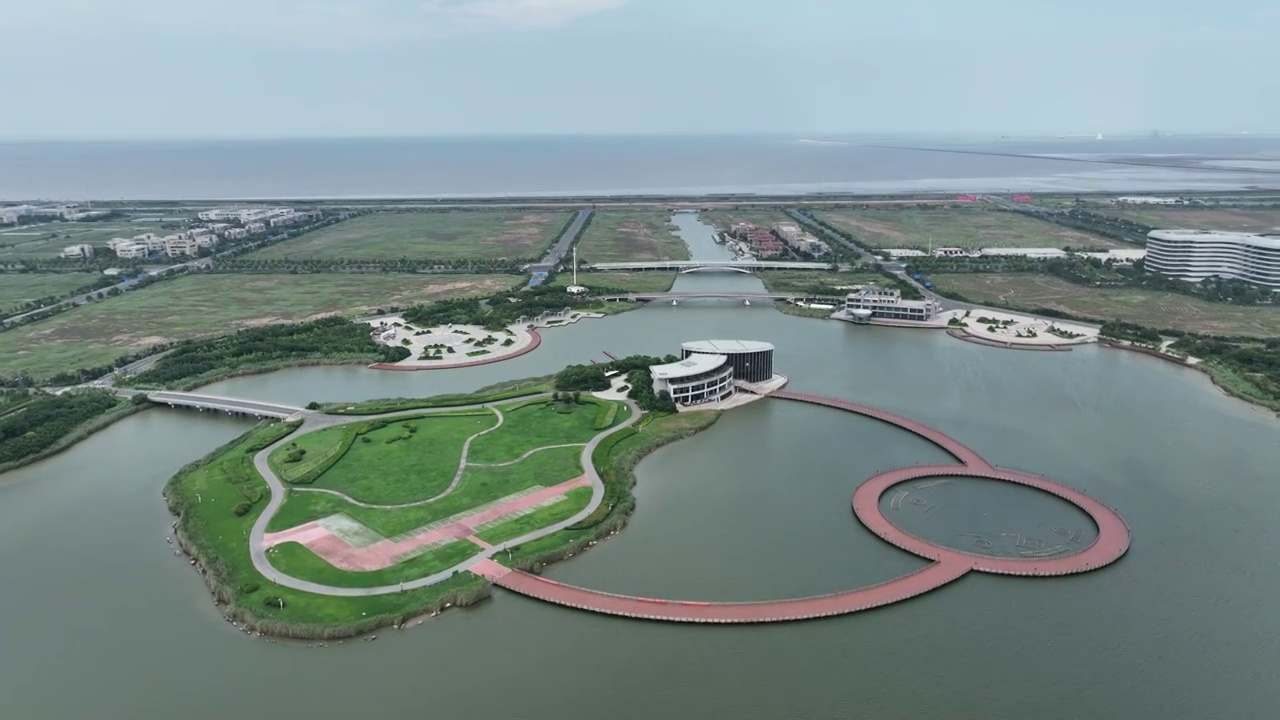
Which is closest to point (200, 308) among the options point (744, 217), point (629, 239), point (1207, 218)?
point (629, 239)

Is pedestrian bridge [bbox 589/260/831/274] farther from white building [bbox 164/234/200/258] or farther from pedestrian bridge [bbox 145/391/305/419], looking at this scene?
white building [bbox 164/234/200/258]

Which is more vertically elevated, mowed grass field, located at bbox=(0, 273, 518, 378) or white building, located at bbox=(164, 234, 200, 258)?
white building, located at bbox=(164, 234, 200, 258)

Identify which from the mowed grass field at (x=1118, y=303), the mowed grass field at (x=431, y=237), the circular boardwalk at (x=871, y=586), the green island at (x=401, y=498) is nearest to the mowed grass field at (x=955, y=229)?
the mowed grass field at (x=1118, y=303)

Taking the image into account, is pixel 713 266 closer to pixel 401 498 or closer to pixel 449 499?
pixel 449 499

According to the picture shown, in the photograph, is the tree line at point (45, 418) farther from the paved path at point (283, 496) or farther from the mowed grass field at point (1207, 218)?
the mowed grass field at point (1207, 218)

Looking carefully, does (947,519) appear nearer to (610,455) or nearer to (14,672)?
(610,455)

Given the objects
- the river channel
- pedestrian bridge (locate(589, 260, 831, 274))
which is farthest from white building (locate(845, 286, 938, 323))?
the river channel

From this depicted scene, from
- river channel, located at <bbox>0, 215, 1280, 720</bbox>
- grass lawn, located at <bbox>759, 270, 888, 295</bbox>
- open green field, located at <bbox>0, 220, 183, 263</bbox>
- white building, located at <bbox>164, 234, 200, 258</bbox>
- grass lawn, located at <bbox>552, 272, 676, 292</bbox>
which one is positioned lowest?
river channel, located at <bbox>0, 215, 1280, 720</bbox>
